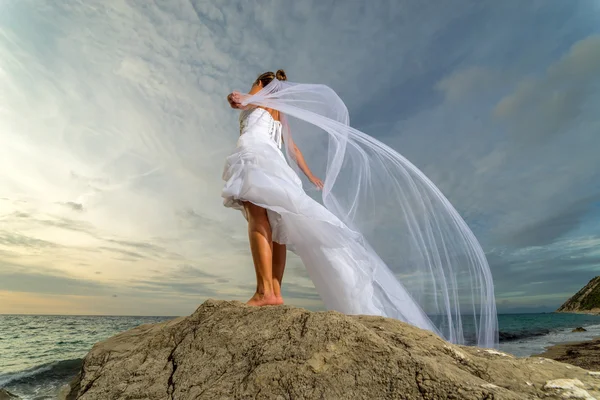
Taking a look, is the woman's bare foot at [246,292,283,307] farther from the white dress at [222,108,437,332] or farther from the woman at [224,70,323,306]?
the white dress at [222,108,437,332]

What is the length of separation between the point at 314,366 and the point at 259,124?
8.79 feet

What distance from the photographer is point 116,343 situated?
122 inches

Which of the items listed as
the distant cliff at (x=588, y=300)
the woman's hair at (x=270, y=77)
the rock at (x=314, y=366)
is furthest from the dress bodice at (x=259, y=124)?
the distant cliff at (x=588, y=300)

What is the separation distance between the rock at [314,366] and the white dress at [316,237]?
1062mm

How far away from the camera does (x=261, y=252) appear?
3.23 metres

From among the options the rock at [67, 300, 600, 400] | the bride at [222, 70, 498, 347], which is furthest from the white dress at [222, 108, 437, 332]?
the rock at [67, 300, 600, 400]

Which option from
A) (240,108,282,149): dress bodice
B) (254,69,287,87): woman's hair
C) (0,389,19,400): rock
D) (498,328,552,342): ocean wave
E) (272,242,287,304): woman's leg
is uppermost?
(254,69,287,87): woman's hair

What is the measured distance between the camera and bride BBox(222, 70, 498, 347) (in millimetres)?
3293

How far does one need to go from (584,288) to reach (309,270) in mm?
67931

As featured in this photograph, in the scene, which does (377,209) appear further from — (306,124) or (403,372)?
(403,372)

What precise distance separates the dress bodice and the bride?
0.01 m

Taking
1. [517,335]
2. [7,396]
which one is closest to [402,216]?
[7,396]

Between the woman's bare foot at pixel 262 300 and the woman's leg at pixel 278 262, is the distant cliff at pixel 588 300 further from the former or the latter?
the woman's bare foot at pixel 262 300

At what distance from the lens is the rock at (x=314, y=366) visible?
5.08 ft
